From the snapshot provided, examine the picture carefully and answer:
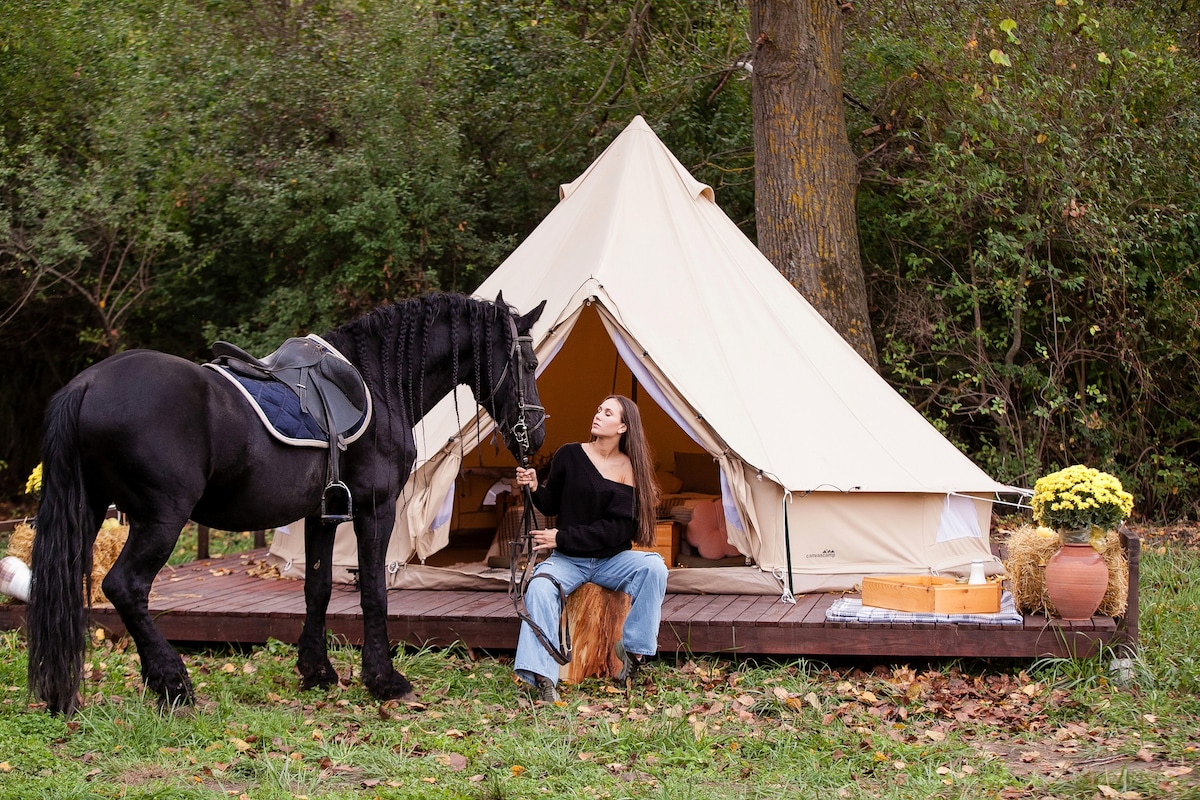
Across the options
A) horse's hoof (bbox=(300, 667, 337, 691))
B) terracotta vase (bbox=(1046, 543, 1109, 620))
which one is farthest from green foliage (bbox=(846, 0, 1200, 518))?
horse's hoof (bbox=(300, 667, 337, 691))

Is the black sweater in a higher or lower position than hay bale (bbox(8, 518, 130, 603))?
higher

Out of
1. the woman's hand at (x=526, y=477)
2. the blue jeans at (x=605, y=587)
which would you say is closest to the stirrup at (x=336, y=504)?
the woman's hand at (x=526, y=477)

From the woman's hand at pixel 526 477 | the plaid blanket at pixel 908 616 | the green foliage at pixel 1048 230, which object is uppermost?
the green foliage at pixel 1048 230

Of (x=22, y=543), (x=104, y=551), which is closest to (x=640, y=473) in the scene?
(x=104, y=551)

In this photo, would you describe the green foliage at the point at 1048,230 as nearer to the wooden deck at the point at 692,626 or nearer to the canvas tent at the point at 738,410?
the canvas tent at the point at 738,410

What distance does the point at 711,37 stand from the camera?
35.1 feet

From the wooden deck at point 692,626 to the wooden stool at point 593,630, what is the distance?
1.20 feet

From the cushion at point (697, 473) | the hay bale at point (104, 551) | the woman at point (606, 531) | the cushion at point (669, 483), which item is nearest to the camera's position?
the woman at point (606, 531)

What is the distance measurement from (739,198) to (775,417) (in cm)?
496

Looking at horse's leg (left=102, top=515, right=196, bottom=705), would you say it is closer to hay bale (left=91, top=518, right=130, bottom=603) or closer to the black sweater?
the black sweater

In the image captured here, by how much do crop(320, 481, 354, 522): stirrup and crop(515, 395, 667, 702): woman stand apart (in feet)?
2.23

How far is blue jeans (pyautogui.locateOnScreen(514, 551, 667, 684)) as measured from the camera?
177 inches

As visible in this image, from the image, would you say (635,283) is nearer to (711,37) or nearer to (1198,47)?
(711,37)

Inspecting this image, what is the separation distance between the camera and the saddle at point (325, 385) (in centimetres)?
430
